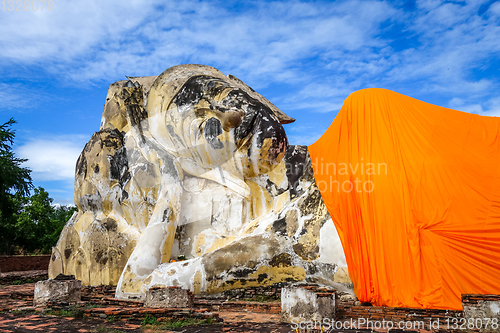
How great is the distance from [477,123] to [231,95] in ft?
11.6

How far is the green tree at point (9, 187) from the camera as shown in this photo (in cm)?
1541

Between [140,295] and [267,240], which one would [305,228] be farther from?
[140,295]

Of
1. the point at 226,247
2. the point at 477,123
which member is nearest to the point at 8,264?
the point at 226,247

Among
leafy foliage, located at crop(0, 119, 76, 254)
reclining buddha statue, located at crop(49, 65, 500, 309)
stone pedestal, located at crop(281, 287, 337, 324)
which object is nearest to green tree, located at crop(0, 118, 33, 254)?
leafy foliage, located at crop(0, 119, 76, 254)

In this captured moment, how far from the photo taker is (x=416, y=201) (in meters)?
4.93

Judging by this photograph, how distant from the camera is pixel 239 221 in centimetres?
639

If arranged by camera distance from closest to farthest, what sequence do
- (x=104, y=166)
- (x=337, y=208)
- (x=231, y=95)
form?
(x=337, y=208) < (x=231, y=95) < (x=104, y=166)

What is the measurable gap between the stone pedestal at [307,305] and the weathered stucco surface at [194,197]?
1134 mm

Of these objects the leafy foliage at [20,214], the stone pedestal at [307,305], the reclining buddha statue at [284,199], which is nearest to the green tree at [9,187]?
the leafy foliage at [20,214]

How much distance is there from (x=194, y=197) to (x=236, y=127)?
1.45 m

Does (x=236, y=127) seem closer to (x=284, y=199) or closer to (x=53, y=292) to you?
(x=284, y=199)

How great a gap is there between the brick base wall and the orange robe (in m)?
10.0

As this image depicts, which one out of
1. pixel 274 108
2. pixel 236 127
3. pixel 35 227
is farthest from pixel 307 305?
pixel 35 227

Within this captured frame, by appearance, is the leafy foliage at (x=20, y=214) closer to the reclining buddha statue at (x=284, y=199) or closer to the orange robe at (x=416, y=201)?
the reclining buddha statue at (x=284, y=199)
